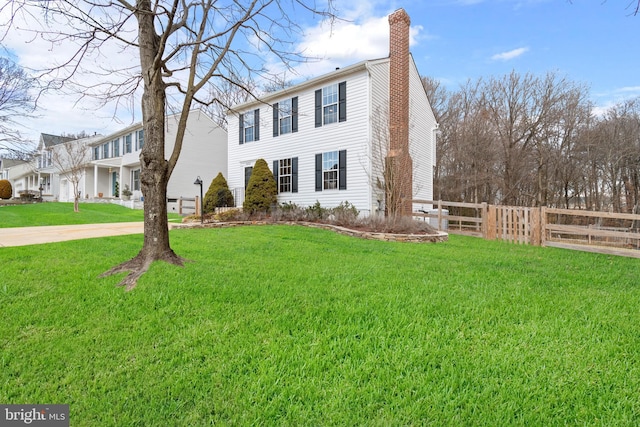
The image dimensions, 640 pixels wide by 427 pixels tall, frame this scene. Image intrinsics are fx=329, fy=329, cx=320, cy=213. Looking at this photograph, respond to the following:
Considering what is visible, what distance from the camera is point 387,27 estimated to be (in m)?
12.7

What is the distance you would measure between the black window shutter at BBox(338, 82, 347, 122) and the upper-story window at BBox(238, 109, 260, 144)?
456 cm

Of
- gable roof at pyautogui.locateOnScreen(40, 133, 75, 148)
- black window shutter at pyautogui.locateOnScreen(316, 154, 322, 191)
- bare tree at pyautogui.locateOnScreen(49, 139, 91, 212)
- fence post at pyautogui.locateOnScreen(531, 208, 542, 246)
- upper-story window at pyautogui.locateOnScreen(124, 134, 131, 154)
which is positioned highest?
gable roof at pyautogui.locateOnScreen(40, 133, 75, 148)

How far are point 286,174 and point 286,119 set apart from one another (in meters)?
2.36

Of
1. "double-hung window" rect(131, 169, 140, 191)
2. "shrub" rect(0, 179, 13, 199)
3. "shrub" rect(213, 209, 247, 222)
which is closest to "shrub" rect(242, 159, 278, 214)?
"shrub" rect(213, 209, 247, 222)

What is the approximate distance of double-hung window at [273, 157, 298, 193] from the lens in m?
13.7

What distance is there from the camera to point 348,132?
1205 cm

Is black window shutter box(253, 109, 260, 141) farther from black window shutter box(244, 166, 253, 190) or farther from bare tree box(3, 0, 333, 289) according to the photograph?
bare tree box(3, 0, 333, 289)

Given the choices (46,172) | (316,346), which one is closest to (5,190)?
(46,172)

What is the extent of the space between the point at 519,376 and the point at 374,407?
1.15 meters

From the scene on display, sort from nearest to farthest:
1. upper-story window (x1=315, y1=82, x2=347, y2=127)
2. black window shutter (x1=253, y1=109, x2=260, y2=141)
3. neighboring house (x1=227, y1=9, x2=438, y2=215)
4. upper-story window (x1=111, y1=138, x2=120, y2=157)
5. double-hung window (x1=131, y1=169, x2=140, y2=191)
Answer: neighboring house (x1=227, y1=9, x2=438, y2=215), upper-story window (x1=315, y1=82, x2=347, y2=127), black window shutter (x1=253, y1=109, x2=260, y2=141), double-hung window (x1=131, y1=169, x2=140, y2=191), upper-story window (x1=111, y1=138, x2=120, y2=157)

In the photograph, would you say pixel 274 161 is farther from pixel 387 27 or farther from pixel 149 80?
pixel 149 80

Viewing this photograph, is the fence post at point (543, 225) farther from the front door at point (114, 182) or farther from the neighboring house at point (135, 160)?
the front door at point (114, 182)

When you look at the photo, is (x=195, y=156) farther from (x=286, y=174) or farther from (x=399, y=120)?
(x=399, y=120)

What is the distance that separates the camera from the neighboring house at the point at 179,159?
66.6 feet
